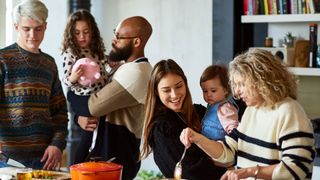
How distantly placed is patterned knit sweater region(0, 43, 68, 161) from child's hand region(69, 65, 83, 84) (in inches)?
5.6

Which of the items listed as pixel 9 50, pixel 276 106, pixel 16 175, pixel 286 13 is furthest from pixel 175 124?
pixel 286 13

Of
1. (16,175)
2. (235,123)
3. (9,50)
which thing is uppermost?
(9,50)

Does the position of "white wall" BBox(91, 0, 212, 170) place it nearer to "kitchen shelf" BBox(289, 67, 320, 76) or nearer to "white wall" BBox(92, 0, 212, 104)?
"white wall" BBox(92, 0, 212, 104)

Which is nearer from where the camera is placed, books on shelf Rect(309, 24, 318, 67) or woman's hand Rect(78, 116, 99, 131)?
woman's hand Rect(78, 116, 99, 131)

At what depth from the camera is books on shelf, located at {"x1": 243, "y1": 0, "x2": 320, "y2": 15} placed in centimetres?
414

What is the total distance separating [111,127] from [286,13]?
5.69 feet

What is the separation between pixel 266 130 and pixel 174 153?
0.42 meters

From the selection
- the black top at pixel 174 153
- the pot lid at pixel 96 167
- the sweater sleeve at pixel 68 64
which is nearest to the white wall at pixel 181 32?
the sweater sleeve at pixel 68 64

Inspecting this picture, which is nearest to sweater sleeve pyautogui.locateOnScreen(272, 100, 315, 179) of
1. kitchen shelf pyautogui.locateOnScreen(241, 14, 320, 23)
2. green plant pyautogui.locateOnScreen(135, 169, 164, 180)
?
kitchen shelf pyautogui.locateOnScreen(241, 14, 320, 23)

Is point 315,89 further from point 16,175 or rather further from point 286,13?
point 16,175

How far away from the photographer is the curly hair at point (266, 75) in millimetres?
2297

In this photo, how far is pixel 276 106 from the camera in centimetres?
232

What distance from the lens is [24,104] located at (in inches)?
120

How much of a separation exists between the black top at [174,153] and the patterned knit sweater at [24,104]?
2.40ft
